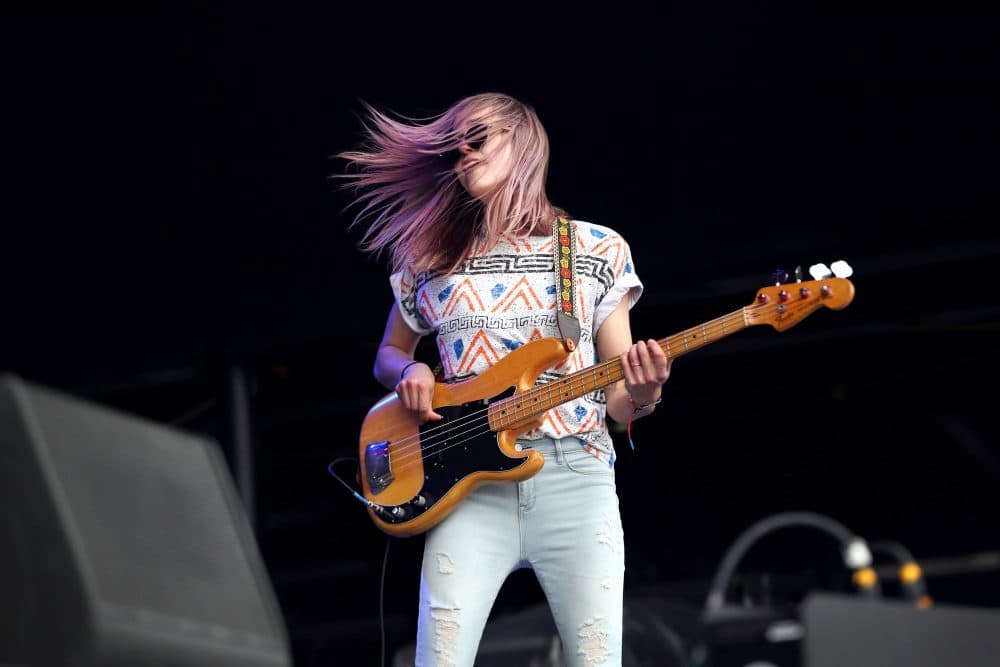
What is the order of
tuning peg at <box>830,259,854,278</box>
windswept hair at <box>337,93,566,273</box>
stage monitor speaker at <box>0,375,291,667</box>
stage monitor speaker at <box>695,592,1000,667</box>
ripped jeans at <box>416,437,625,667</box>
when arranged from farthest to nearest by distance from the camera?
windswept hair at <box>337,93,566,273</box>
tuning peg at <box>830,259,854,278</box>
ripped jeans at <box>416,437,625,667</box>
stage monitor speaker at <box>695,592,1000,667</box>
stage monitor speaker at <box>0,375,291,667</box>

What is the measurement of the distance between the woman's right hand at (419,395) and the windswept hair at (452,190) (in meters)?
0.24

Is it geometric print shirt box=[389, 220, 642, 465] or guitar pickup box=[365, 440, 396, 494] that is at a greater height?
geometric print shirt box=[389, 220, 642, 465]

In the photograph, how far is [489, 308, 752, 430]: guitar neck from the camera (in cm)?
254

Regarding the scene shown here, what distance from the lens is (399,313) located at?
9.55 ft

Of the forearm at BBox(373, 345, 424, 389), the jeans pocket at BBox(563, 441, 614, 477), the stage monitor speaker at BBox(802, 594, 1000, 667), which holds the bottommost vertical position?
the stage monitor speaker at BBox(802, 594, 1000, 667)

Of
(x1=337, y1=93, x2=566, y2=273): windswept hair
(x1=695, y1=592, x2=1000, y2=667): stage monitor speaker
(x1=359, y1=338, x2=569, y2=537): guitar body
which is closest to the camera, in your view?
(x1=695, y1=592, x2=1000, y2=667): stage monitor speaker

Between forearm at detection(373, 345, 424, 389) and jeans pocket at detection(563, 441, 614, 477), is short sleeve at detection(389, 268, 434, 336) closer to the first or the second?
forearm at detection(373, 345, 424, 389)

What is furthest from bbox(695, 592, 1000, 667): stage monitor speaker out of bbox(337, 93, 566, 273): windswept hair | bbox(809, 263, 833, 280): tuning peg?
bbox(337, 93, 566, 273): windswept hair

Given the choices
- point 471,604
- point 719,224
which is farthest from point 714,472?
point 471,604

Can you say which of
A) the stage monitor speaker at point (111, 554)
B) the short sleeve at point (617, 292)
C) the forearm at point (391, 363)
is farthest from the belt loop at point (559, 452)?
the stage monitor speaker at point (111, 554)

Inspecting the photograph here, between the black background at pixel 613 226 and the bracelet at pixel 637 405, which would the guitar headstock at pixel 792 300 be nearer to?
the bracelet at pixel 637 405

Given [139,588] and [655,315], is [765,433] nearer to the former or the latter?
[655,315]

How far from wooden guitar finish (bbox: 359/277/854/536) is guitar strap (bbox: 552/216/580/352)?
8 centimetres

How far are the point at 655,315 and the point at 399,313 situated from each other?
59.2 inches
